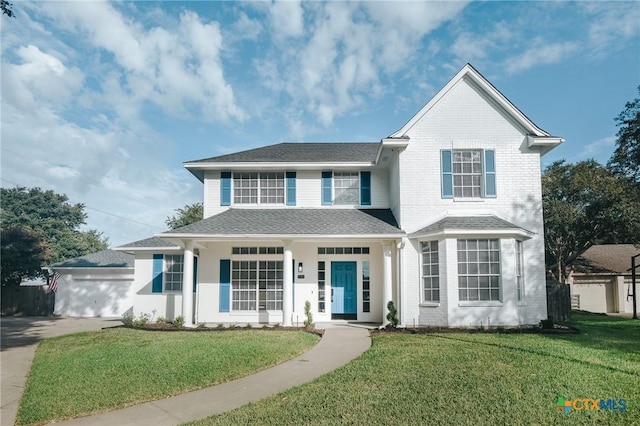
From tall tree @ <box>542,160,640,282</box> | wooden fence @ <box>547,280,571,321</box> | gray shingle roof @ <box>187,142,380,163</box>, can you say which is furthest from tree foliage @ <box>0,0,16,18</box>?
tall tree @ <box>542,160,640,282</box>

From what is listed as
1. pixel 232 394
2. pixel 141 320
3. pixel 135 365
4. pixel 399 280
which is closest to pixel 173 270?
pixel 141 320

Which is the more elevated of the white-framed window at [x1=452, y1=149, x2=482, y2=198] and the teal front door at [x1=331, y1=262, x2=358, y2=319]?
the white-framed window at [x1=452, y1=149, x2=482, y2=198]

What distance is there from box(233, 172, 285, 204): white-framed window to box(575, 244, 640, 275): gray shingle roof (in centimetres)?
2276

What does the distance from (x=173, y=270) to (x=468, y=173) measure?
38.1ft

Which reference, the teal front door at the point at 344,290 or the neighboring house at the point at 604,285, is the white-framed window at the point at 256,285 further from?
the neighboring house at the point at 604,285

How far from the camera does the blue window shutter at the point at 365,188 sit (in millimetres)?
16562

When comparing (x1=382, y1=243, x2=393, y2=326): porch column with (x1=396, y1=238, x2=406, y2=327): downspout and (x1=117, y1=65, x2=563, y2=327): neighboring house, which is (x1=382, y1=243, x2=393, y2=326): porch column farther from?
(x1=396, y1=238, x2=406, y2=327): downspout

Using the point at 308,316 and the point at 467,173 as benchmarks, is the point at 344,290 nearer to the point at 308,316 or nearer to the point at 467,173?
the point at 308,316

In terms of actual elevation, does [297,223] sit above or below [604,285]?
above

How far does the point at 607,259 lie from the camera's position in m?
29.1

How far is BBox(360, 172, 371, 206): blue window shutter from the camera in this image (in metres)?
16.6

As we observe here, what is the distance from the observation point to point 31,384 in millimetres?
7875

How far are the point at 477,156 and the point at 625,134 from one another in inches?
270

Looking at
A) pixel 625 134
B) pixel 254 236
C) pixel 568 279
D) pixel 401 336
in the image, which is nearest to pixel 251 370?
pixel 401 336
